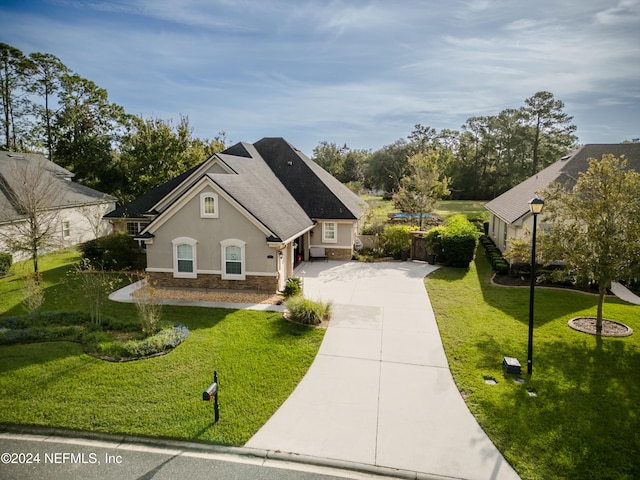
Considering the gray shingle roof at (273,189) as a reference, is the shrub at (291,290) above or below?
below

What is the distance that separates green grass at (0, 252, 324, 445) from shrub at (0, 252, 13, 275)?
12.1 m

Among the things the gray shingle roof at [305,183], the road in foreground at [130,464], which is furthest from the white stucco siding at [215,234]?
the road in foreground at [130,464]

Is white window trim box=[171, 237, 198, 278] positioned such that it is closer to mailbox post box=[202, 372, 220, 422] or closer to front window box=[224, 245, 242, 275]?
front window box=[224, 245, 242, 275]

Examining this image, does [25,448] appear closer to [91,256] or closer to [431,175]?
[91,256]

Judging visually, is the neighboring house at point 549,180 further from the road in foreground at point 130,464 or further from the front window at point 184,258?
the road in foreground at point 130,464

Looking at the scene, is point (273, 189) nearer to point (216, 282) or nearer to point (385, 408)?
point (216, 282)

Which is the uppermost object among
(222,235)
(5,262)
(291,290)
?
(222,235)

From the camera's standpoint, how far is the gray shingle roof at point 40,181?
76.4 ft

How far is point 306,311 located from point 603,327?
10620 millimetres

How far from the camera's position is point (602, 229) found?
12.2 metres

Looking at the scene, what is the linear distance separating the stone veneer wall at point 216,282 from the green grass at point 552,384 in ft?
24.2

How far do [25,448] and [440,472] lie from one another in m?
8.17

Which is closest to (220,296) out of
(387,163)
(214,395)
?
(214,395)

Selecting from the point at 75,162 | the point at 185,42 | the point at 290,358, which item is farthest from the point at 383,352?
the point at 75,162
